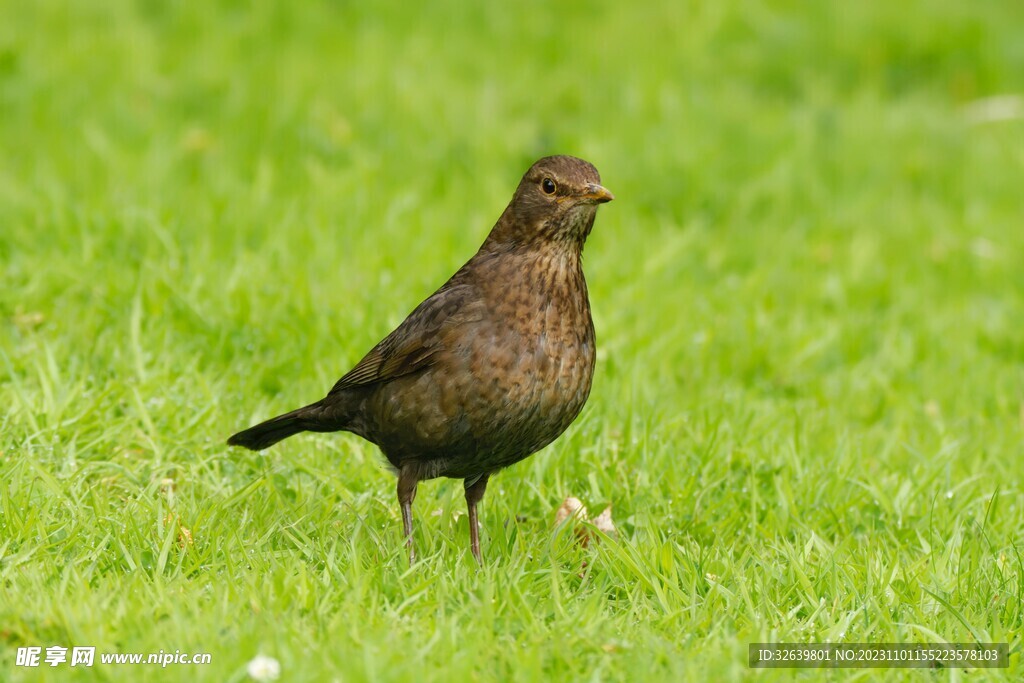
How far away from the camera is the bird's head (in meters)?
4.08

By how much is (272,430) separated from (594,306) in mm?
2600

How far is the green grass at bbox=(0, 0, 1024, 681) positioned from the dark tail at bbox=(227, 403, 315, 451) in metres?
0.14

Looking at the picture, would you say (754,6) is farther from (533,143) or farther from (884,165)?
(533,143)

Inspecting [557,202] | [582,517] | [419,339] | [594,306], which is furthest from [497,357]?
[594,306]

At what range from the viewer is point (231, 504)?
426 cm

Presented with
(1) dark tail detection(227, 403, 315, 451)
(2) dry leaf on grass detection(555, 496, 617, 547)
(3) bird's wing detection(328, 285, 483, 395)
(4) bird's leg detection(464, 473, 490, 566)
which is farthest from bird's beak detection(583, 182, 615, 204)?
(1) dark tail detection(227, 403, 315, 451)

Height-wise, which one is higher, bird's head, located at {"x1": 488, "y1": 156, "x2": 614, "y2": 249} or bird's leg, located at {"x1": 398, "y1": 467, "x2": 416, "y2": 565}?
bird's head, located at {"x1": 488, "y1": 156, "x2": 614, "y2": 249}

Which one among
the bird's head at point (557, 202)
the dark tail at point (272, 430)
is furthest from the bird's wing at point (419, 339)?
the bird's head at point (557, 202)

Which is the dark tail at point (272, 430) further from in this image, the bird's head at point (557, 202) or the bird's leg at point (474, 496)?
the bird's head at point (557, 202)

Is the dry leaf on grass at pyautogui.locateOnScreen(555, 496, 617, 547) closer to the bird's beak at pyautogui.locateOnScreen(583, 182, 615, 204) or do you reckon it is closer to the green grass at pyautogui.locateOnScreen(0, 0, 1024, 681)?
the green grass at pyautogui.locateOnScreen(0, 0, 1024, 681)

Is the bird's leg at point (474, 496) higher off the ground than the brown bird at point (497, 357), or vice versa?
the brown bird at point (497, 357)

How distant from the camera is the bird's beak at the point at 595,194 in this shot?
4.03 meters

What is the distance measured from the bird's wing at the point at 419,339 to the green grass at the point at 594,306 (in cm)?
49

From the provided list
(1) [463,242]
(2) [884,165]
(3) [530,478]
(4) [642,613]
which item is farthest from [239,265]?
(2) [884,165]
